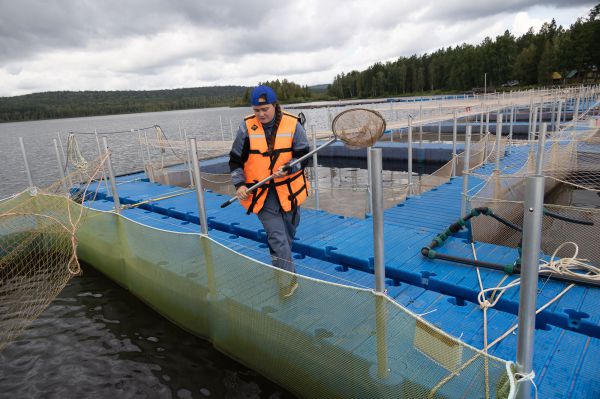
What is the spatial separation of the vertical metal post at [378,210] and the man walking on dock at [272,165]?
1.57 meters

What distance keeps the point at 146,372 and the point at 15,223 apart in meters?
4.28

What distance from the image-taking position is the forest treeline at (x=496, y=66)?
6231 cm

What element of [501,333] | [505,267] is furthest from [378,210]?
[505,267]

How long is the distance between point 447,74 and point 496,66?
15.7 metres

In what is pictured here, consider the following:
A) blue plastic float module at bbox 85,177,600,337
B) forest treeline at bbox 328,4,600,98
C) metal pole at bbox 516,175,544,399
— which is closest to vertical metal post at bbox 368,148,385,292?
metal pole at bbox 516,175,544,399

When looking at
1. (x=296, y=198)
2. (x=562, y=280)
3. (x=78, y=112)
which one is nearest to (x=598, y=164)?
(x=562, y=280)

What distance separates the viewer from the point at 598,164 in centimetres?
1152

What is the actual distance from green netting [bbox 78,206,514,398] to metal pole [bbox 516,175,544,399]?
0.35 feet

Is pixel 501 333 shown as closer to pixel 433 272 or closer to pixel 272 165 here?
pixel 433 272

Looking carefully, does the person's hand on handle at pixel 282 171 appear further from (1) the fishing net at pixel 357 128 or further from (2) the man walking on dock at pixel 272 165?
(1) the fishing net at pixel 357 128

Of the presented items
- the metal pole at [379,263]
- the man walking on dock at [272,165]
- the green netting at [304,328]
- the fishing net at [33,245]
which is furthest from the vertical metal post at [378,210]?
the fishing net at [33,245]

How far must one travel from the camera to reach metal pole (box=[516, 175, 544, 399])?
172 centimetres

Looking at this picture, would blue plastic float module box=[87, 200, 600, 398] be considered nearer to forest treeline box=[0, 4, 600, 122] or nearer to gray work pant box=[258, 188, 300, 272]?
gray work pant box=[258, 188, 300, 272]

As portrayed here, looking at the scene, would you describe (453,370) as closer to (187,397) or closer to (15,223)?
(187,397)
